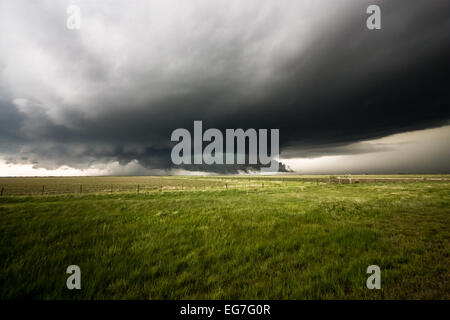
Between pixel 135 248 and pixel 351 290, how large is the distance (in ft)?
17.1

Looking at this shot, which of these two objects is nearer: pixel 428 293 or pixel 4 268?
pixel 428 293

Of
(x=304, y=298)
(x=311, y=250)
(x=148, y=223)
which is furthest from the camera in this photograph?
(x=148, y=223)

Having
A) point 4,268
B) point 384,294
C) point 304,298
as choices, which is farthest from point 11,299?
point 384,294

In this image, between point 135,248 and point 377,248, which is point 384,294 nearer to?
point 377,248

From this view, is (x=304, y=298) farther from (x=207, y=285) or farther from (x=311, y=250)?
(x=311, y=250)

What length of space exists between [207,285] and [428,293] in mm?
3864

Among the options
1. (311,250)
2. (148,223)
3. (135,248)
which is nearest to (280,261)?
(311,250)

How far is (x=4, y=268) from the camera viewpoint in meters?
3.80

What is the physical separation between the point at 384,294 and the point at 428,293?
74 centimetres

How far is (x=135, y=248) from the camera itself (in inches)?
199

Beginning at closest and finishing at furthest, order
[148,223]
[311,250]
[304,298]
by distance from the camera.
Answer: [304,298], [311,250], [148,223]
